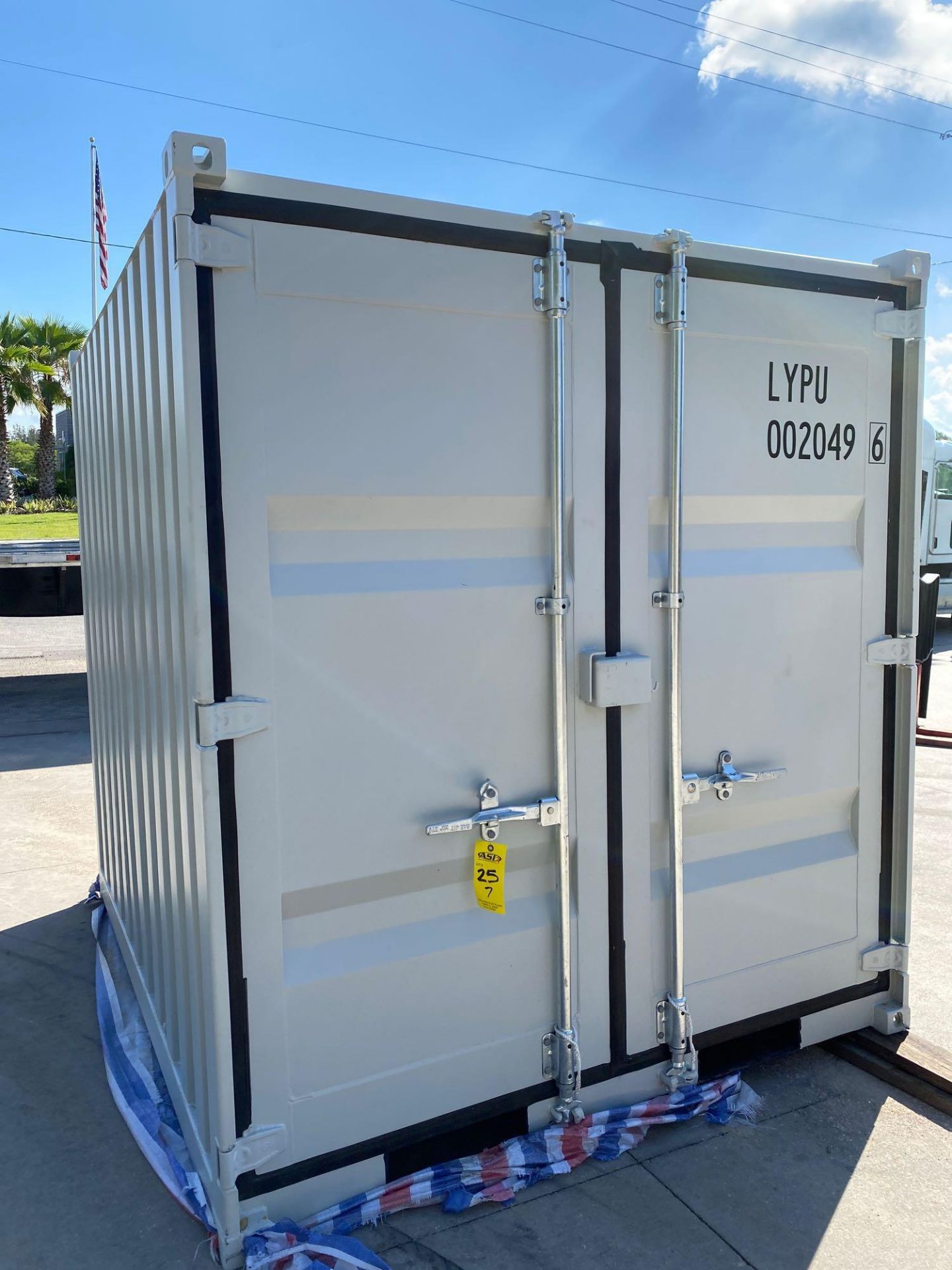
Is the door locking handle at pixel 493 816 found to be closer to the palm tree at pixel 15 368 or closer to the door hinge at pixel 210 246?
the door hinge at pixel 210 246

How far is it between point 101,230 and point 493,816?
46.4 ft

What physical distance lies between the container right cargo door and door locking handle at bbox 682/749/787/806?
0.09 feet

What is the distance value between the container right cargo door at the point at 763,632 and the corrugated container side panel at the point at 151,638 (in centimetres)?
117

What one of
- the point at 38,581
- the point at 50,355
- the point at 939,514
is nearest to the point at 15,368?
the point at 50,355

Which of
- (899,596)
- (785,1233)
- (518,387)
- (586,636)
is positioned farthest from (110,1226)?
(899,596)

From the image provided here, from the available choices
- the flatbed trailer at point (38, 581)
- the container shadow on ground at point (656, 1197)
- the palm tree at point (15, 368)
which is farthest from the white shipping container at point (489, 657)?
the palm tree at point (15, 368)

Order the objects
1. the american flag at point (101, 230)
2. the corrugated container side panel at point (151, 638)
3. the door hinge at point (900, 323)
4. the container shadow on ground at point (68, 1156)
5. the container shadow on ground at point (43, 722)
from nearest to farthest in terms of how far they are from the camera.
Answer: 1. the corrugated container side panel at point (151, 638)
2. the container shadow on ground at point (68, 1156)
3. the door hinge at point (900, 323)
4. the container shadow on ground at point (43, 722)
5. the american flag at point (101, 230)

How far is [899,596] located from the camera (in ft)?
10.3

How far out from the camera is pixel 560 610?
2475 millimetres

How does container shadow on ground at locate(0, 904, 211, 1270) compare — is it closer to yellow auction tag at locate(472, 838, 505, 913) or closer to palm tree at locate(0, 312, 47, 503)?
yellow auction tag at locate(472, 838, 505, 913)

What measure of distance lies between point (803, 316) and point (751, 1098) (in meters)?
2.39

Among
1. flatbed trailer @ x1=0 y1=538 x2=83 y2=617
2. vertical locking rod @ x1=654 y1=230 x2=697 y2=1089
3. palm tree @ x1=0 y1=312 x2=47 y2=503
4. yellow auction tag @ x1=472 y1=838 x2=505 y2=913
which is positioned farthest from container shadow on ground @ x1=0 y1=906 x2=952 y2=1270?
palm tree @ x1=0 y1=312 x2=47 y2=503

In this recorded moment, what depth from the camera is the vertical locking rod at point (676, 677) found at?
8.55ft

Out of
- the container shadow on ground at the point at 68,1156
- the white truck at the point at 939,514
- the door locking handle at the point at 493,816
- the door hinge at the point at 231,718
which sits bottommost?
the container shadow on ground at the point at 68,1156
